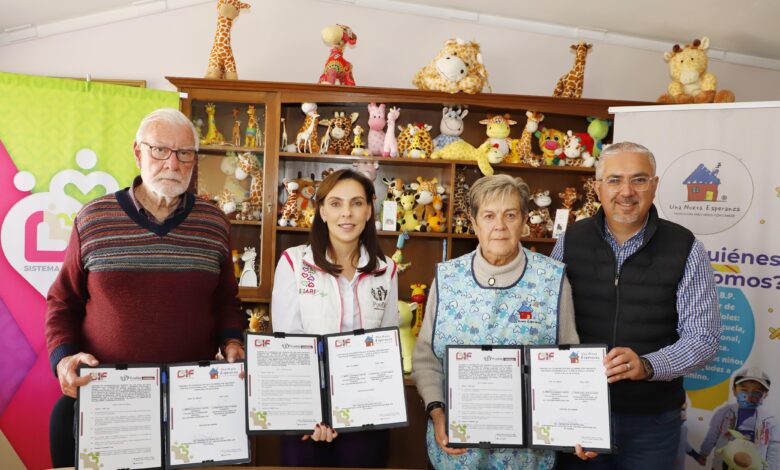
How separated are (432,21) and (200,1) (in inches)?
58.5

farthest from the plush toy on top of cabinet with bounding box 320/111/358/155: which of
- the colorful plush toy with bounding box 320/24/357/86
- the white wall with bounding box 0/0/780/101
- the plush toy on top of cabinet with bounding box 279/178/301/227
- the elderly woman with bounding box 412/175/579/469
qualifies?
the elderly woman with bounding box 412/175/579/469

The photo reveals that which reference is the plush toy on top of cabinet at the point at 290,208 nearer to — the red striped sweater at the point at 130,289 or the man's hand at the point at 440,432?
the red striped sweater at the point at 130,289

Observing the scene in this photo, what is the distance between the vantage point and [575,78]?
3586 mm

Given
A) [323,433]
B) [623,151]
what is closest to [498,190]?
[623,151]

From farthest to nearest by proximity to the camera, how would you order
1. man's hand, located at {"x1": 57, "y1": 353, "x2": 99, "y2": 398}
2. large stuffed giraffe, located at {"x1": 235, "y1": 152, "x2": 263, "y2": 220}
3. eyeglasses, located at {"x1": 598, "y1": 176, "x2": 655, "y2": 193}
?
large stuffed giraffe, located at {"x1": 235, "y1": 152, "x2": 263, "y2": 220} → eyeglasses, located at {"x1": 598, "y1": 176, "x2": 655, "y2": 193} → man's hand, located at {"x1": 57, "y1": 353, "x2": 99, "y2": 398}

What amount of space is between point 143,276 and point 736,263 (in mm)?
2545

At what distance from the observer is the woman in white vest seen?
6.35 ft

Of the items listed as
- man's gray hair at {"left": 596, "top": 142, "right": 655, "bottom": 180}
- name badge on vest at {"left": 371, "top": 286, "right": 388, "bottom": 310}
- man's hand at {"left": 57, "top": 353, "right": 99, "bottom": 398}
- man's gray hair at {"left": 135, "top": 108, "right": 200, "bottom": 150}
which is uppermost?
man's gray hair at {"left": 135, "top": 108, "right": 200, "bottom": 150}

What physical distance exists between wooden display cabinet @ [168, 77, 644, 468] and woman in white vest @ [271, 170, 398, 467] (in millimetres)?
1402

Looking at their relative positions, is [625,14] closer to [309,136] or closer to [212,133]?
[309,136]

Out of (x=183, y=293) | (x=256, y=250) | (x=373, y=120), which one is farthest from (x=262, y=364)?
(x=373, y=120)

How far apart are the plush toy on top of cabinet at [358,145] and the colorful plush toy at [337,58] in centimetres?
27

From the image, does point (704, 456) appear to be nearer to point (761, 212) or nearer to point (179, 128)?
point (761, 212)

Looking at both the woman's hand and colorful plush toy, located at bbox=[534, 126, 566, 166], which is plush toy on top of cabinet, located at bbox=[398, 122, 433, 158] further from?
the woman's hand
